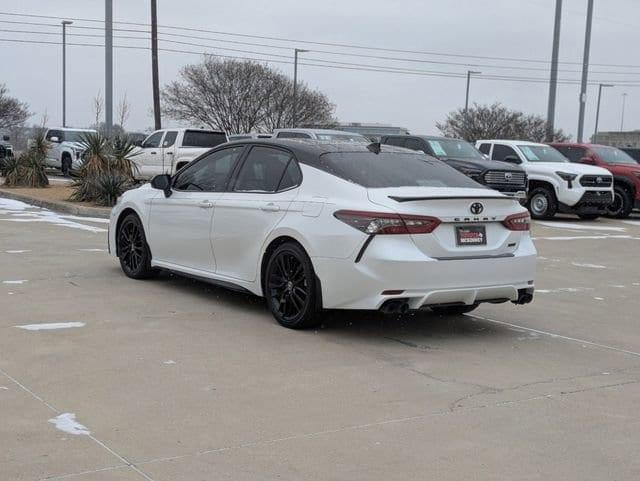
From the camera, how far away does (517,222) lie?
6965 millimetres

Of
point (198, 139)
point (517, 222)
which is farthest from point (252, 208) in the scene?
point (198, 139)

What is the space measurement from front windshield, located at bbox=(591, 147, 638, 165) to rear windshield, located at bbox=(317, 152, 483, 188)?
15.8m

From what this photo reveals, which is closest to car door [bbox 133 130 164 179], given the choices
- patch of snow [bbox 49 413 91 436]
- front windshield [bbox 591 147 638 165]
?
front windshield [bbox 591 147 638 165]

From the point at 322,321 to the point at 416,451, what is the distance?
8.74 ft

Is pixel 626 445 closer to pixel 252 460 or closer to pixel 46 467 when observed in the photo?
pixel 252 460

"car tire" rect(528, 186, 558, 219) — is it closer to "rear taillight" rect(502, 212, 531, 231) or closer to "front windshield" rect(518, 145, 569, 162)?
"front windshield" rect(518, 145, 569, 162)

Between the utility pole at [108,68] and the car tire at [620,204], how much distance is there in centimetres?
1424

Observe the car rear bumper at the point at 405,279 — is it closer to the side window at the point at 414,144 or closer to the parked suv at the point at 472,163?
the parked suv at the point at 472,163

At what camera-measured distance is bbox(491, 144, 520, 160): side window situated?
2117 centimetres

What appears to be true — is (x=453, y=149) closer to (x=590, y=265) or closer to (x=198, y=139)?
(x=198, y=139)

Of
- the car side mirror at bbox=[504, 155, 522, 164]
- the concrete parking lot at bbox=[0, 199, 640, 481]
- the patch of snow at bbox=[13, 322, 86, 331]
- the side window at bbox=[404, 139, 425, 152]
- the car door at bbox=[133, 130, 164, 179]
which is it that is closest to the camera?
the concrete parking lot at bbox=[0, 199, 640, 481]

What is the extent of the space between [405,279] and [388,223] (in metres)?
0.44

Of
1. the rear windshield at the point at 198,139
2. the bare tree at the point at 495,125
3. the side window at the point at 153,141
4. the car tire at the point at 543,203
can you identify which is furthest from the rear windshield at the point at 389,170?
the bare tree at the point at 495,125

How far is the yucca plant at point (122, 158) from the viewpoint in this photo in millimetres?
18378
